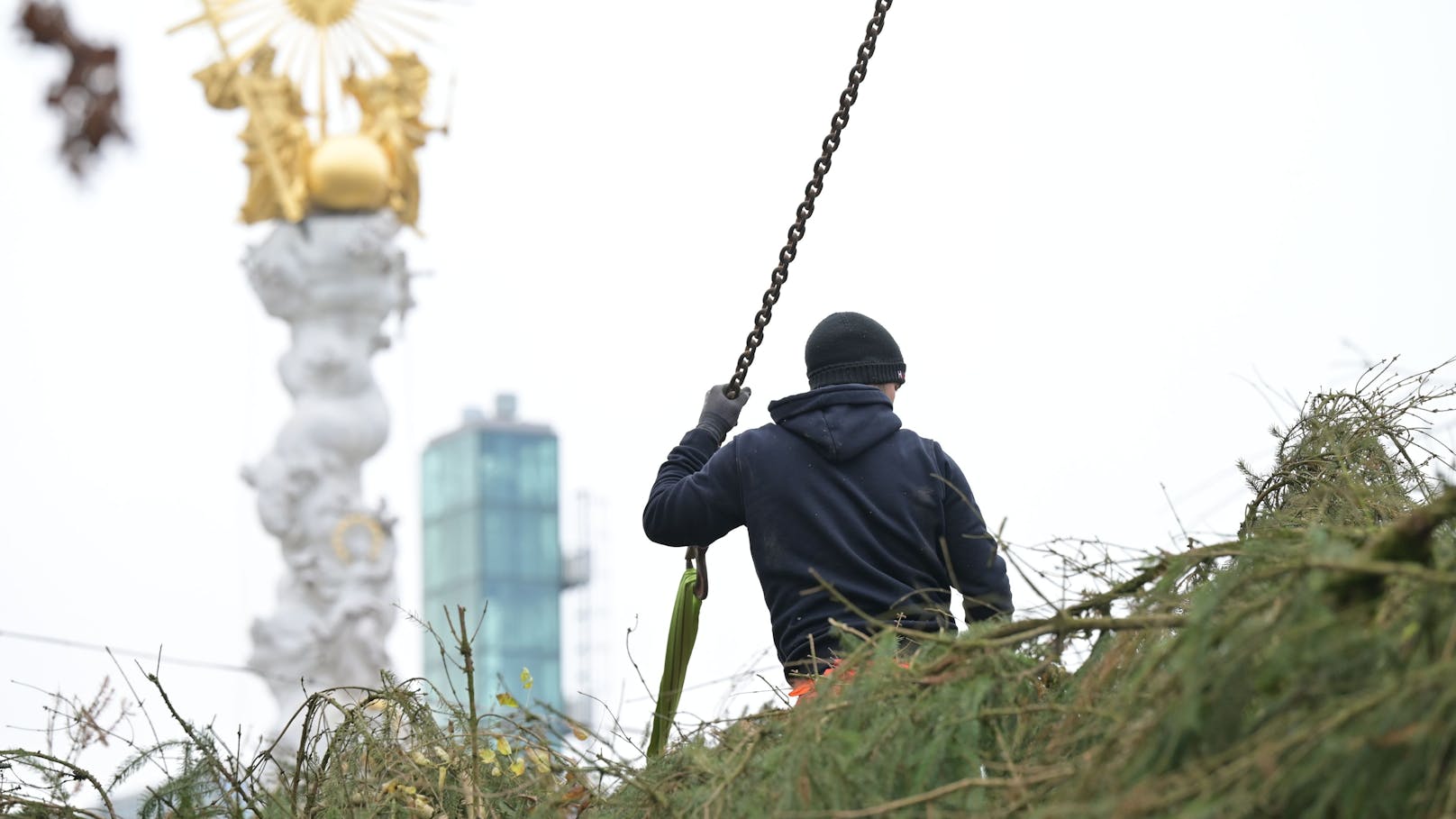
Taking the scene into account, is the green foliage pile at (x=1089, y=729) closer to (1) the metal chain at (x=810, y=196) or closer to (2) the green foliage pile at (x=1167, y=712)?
(2) the green foliage pile at (x=1167, y=712)

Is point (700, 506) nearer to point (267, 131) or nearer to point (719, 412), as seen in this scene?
point (719, 412)

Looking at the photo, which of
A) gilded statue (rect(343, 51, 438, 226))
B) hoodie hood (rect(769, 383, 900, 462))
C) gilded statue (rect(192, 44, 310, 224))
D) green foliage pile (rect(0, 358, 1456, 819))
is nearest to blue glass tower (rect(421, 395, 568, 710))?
gilded statue (rect(343, 51, 438, 226))

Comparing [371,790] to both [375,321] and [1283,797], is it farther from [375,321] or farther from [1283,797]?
[375,321]

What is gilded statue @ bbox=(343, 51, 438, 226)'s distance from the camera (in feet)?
47.6

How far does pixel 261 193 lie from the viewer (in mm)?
14156

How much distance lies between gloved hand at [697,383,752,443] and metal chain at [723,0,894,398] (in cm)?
2

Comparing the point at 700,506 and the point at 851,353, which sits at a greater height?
the point at 851,353

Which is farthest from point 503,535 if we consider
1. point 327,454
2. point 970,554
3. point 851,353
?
point 970,554

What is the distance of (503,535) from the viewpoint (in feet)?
122

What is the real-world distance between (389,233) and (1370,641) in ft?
43.9

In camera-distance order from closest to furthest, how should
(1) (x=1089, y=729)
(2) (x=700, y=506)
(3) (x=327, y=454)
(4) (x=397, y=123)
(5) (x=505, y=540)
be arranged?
1. (1) (x=1089, y=729)
2. (2) (x=700, y=506)
3. (3) (x=327, y=454)
4. (4) (x=397, y=123)
5. (5) (x=505, y=540)

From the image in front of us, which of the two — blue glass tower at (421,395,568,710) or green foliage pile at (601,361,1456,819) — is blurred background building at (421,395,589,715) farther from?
green foliage pile at (601,361,1456,819)

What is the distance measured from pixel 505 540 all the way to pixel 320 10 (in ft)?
77.1

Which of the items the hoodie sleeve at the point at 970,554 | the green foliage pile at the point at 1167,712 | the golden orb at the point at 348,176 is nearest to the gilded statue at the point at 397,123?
the golden orb at the point at 348,176
